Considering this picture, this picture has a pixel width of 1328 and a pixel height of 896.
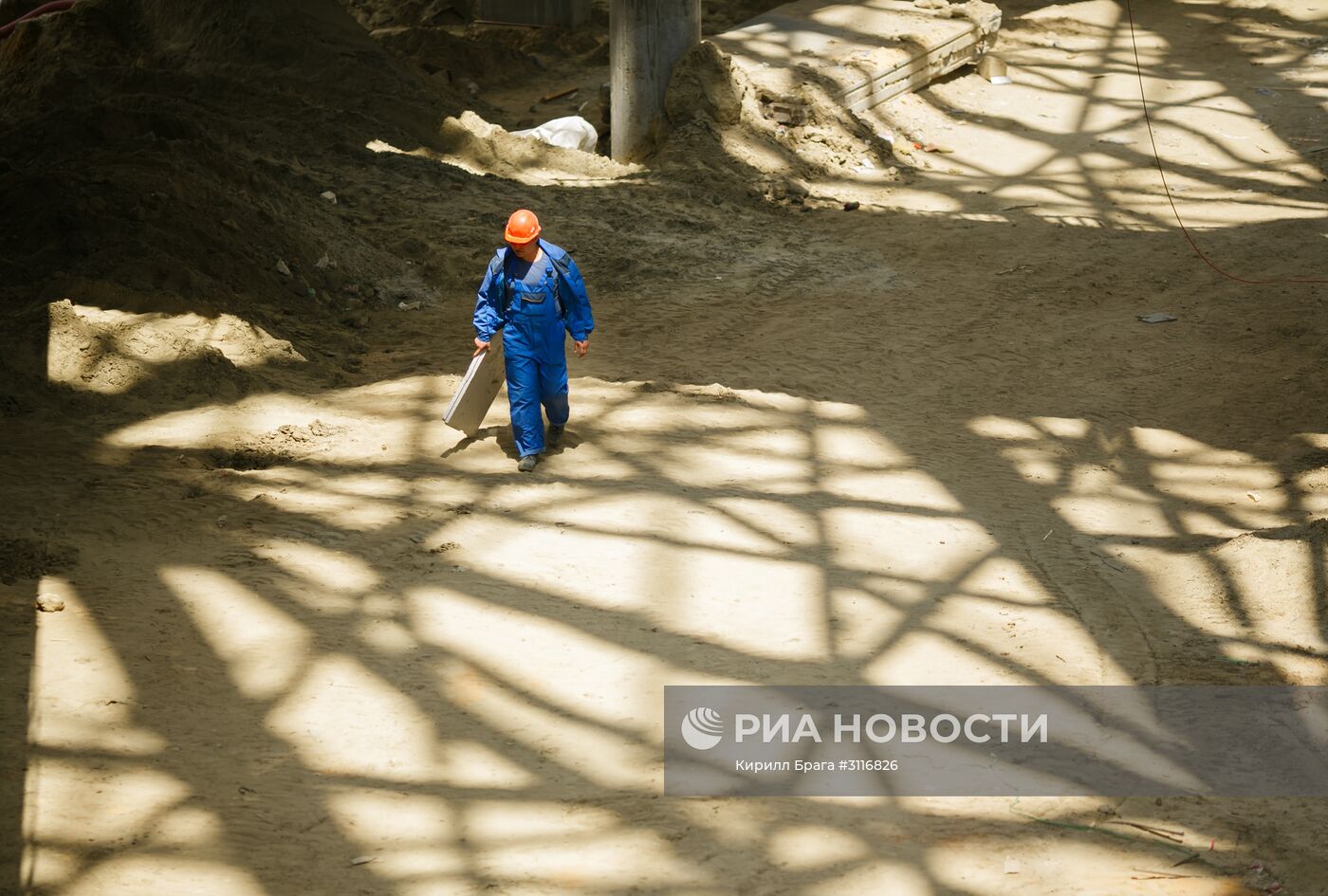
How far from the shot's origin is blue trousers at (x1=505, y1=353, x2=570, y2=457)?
8.54m

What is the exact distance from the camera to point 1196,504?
8.39m

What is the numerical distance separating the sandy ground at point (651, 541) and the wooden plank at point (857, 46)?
98.2 inches

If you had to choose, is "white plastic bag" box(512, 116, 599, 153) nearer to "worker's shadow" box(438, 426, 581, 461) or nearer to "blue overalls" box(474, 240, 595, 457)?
"worker's shadow" box(438, 426, 581, 461)

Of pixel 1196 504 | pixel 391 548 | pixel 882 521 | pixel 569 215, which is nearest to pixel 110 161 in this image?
pixel 569 215

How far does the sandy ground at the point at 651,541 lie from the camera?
504cm

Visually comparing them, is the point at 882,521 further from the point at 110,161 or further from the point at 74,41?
the point at 74,41

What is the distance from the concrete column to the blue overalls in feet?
24.0

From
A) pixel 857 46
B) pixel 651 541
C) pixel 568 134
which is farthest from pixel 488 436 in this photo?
pixel 857 46

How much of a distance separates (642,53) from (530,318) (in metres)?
7.67

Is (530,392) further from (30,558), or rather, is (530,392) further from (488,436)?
(30,558)

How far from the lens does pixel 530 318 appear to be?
838cm

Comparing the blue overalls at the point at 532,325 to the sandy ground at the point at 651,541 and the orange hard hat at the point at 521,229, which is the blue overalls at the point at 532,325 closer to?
the orange hard hat at the point at 521,229

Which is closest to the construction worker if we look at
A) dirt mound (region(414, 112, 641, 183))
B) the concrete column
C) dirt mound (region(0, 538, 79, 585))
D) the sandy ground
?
the sandy ground

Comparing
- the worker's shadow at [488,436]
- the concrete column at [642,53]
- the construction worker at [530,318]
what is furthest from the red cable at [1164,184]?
the worker's shadow at [488,436]
